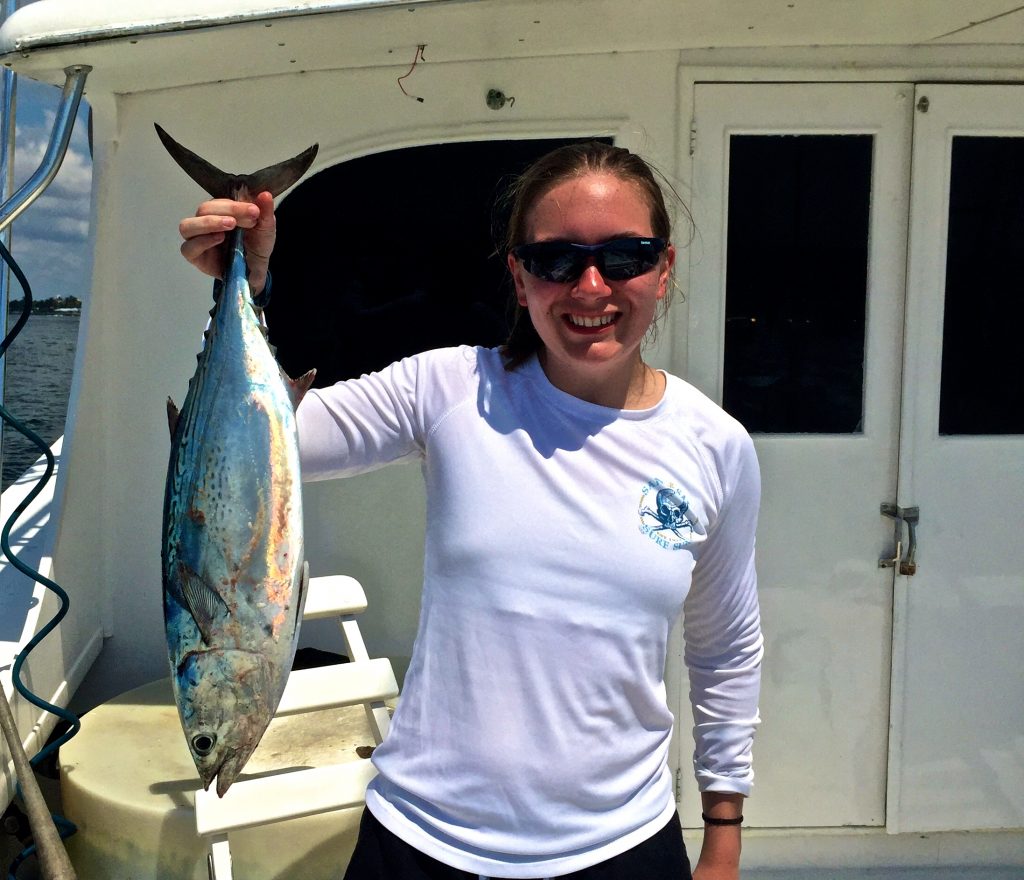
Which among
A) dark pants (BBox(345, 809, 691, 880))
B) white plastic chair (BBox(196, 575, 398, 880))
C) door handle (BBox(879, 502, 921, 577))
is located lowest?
white plastic chair (BBox(196, 575, 398, 880))

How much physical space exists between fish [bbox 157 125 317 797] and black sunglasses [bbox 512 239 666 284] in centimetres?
38

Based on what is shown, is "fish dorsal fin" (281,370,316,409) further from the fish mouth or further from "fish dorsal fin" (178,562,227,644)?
the fish mouth

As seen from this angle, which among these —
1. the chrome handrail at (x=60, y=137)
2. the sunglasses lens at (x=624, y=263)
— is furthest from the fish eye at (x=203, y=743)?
the chrome handrail at (x=60, y=137)

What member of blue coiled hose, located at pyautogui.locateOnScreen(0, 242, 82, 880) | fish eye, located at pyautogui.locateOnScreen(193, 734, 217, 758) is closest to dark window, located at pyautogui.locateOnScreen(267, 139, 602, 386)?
blue coiled hose, located at pyautogui.locateOnScreen(0, 242, 82, 880)

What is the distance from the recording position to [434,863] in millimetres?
1563

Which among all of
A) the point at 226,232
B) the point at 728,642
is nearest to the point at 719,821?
the point at 728,642

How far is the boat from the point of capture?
322 cm

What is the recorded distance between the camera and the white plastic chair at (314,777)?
2291 mm

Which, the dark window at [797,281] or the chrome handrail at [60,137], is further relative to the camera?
the dark window at [797,281]

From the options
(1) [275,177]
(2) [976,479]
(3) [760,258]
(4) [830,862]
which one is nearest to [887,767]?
(4) [830,862]

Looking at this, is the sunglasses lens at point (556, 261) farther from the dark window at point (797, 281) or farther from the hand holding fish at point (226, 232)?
the dark window at point (797, 281)

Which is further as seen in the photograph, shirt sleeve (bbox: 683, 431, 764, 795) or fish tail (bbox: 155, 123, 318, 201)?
shirt sleeve (bbox: 683, 431, 764, 795)

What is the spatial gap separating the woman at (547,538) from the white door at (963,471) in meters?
1.88

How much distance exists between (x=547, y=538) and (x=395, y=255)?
74.2 inches
